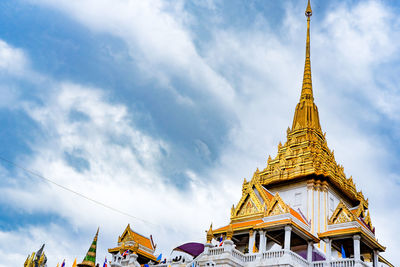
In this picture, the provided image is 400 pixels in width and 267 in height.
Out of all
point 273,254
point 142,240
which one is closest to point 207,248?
point 273,254

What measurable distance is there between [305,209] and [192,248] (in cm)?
1118

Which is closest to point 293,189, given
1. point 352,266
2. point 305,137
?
point 305,137

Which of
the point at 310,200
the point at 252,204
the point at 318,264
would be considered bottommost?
the point at 318,264

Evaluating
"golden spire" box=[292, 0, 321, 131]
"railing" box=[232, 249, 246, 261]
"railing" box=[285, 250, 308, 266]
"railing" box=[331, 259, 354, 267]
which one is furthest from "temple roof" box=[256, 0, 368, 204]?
"railing" box=[232, 249, 246, 261]

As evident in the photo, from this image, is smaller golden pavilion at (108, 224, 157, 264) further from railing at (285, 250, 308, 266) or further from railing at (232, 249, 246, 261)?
railing at (285, 250, 308, 266)

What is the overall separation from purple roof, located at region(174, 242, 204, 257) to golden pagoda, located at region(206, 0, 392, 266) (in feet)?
6.59

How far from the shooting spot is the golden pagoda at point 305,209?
25.8 metres

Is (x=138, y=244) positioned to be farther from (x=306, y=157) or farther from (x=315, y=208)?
(x=306, y=157)

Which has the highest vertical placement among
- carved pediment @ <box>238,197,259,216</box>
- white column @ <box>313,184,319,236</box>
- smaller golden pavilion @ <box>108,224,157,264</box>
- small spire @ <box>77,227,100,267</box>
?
white column @ <box>313,184,319,236</box>

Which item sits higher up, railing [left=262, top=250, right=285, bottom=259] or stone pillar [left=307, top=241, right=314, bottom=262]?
stone pillar [left=307, top=241, right=314, bottom=262]

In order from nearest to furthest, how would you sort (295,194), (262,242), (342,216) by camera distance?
(262,242) → (342,216) → (295,194)

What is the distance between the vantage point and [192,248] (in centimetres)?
2767

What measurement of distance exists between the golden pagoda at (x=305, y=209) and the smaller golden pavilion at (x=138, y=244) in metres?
8.06

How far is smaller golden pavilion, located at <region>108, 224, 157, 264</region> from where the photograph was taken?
115 ft
